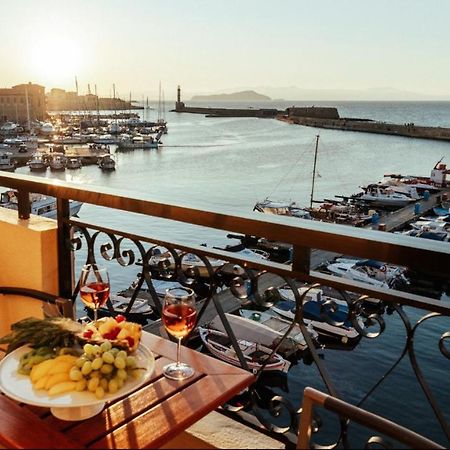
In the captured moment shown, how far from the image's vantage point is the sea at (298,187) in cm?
1314

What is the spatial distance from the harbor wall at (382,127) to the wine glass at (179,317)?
91009mm

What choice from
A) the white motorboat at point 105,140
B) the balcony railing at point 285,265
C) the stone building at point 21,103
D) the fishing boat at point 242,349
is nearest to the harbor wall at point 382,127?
the white motorboat at point 105,140

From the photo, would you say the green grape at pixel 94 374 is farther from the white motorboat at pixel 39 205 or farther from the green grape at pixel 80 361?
the white motorboat at pixel 39 205

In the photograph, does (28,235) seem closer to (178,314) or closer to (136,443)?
(178,314)

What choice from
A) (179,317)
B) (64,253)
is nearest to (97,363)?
(179,317)

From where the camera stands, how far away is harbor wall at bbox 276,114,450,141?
282 ft

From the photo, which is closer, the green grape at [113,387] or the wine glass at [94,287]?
the green grape at [113,387]

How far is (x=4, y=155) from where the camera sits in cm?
5056

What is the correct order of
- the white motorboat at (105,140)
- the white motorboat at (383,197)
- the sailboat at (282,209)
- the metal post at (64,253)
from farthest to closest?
the white motorboat at (105,140)
the white motorboat at (383,197)
the sailboat at (282,209)
the metal post at (64,253)

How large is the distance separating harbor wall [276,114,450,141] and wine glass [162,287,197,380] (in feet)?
299

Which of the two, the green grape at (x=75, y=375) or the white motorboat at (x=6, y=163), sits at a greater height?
the green grape at (x=75, y=375)

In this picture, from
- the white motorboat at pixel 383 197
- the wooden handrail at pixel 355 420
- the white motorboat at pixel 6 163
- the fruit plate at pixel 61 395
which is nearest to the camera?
the wooden handrail at pixel 355 420

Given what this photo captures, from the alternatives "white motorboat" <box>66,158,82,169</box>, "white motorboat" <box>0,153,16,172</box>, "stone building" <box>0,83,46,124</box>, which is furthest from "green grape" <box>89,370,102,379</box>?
"stone building" <box>0,83,46,124</box>

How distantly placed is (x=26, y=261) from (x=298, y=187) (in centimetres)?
4308
